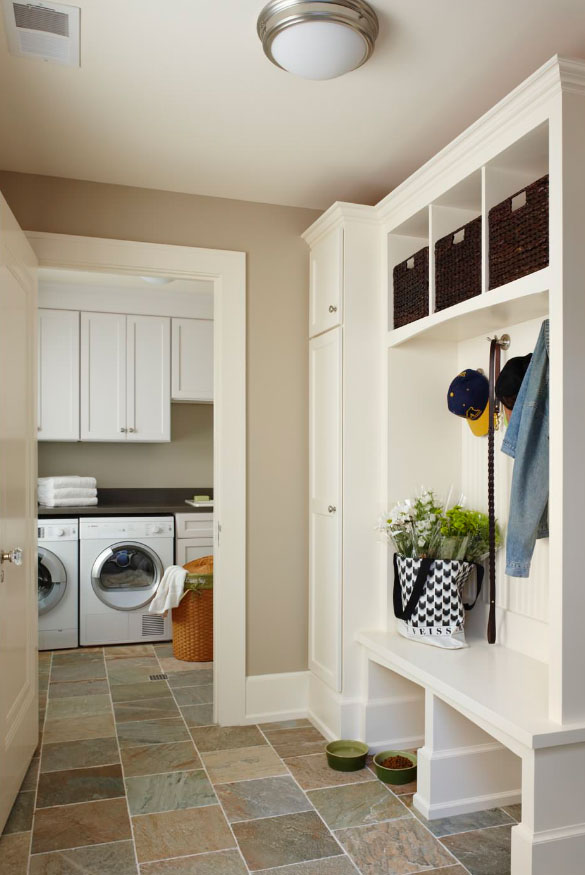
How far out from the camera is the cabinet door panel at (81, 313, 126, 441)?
16.3 feet

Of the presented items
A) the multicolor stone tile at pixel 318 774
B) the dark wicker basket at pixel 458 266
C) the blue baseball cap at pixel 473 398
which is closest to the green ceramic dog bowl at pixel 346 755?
the multicolor stone tile at pixel 318 774

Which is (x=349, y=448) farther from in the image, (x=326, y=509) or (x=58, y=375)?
(x=58, y=375)

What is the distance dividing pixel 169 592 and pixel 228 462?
131cm

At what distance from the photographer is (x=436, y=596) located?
8.95 ft

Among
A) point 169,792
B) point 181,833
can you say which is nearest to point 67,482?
point 169,792

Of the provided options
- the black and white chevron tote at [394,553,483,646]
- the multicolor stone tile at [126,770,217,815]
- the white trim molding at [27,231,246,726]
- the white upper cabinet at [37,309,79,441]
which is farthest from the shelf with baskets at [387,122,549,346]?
the white upper cabinet at [37,309,79,441]

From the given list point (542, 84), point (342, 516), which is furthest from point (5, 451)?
point (542, 84)

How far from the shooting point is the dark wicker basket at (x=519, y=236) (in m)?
2.06

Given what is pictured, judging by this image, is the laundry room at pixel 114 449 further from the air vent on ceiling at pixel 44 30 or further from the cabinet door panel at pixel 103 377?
the air vent on ceiling at pixel 44 30

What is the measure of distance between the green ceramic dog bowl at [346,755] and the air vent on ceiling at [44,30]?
2.63 m

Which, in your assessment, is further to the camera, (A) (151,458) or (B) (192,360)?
(A) (151,458)

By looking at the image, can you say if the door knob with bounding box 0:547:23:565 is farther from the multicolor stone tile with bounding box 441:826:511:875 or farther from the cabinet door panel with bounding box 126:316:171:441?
the cabinet door panel with bounding box 126:316:171:441

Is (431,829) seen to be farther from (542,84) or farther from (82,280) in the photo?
(82,280)

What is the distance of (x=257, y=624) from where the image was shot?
11.1 ft
